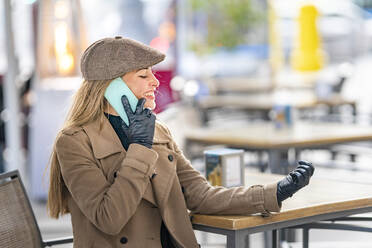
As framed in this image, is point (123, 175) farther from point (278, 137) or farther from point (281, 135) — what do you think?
point (281, 135)

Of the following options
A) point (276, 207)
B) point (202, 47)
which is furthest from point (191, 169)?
point (202, 47)

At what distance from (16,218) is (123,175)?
572 millimetres

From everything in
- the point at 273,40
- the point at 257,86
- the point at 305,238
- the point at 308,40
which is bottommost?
the point at 305,238

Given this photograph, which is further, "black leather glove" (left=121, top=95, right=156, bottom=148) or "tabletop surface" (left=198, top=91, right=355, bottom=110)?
"tabletop surface" (left=198, top=91, right=355, bottom=110)

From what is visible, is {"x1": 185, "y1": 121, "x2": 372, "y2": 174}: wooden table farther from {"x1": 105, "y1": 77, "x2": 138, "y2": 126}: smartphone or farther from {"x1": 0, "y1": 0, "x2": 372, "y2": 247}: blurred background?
{"x1": 105, "y1": 77, "x2": 138, "y2": 126}: smartphone

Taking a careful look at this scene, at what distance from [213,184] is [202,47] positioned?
972cm

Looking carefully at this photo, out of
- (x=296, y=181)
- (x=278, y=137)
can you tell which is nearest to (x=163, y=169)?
(x=296, y=181)

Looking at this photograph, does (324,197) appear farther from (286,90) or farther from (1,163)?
(286,90)

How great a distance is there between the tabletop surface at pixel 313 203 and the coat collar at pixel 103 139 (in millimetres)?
425

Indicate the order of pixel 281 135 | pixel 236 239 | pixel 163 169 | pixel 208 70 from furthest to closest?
1. pixel 208 70
2. pixel 281 135
3. pixel 163 169
4. pixel 236 239

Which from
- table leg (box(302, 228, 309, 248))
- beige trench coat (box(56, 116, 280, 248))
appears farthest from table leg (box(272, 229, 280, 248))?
beige trench coat (box(56, 116, 280, 248))

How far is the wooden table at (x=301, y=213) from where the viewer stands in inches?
94.7

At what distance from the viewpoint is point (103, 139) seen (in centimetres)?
239

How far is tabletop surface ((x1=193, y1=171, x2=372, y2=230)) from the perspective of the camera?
96.0 inches
